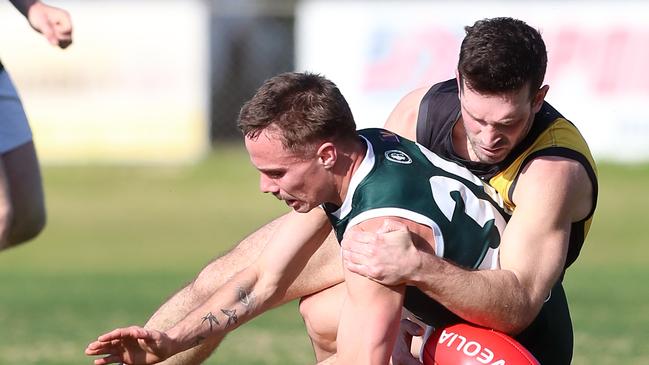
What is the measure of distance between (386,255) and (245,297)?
1241mm

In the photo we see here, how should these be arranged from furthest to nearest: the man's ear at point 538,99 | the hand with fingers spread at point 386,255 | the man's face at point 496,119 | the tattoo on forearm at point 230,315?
the tattoo on forearm at point 230,315 < the man's ear at point 538,99 < the man's face at point 496,119 < the hand with fingers spread at point 386,255

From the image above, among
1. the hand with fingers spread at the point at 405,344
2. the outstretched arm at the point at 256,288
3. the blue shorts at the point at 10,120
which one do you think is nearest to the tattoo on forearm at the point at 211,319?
the outstretched arm at the point at 256,288

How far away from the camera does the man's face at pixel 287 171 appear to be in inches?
172

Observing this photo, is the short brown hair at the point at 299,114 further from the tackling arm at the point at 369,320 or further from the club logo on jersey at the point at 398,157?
the tackling arm at the point at 369,320

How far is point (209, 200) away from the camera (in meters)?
16.1

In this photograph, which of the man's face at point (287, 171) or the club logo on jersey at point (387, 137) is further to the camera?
the club logo on jersey at point (387, 137)

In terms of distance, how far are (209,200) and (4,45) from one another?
3.54 m

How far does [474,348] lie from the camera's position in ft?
14.8

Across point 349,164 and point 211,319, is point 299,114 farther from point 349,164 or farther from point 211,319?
point 211,319

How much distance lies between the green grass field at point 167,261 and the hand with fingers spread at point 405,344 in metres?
2.20

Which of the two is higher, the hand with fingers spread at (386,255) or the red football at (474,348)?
the hand with fingers spread at (386,255)

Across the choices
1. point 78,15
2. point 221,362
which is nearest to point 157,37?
point 78,15

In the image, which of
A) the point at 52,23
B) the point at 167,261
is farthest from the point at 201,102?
the point at 52,23

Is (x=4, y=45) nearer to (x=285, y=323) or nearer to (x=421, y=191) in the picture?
(x=285, y=323)
